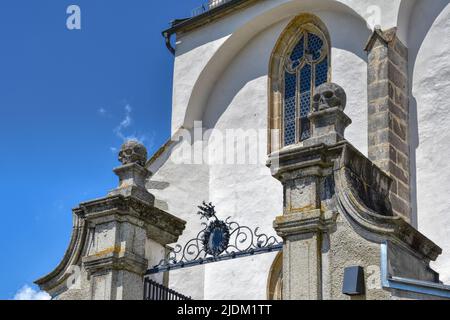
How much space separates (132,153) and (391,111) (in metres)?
4.77

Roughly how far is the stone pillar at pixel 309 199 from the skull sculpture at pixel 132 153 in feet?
6.93

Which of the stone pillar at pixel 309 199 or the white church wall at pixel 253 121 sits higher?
the white church wall at pixel 253 121

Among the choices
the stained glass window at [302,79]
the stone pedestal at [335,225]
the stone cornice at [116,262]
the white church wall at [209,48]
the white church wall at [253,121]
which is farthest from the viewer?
the white church wall at [209,48]

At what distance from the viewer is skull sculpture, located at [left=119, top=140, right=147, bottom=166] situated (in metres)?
10.8

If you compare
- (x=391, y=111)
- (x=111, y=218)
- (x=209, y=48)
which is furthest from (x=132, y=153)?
(x=209, y=48)

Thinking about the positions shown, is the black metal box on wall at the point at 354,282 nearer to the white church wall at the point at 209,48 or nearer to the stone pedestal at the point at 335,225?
the stone pedestal at the point at 335,225

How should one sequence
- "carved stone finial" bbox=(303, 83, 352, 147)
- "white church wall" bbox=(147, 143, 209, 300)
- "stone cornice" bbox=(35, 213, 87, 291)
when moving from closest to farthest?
"carved stone finial" bbox=(303, 83, 352, 147), "stone cornice" bbox=(35, 213, 87, 291), "white church wall" bbox=(147, 143, 209, 300)

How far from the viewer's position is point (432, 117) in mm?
13812

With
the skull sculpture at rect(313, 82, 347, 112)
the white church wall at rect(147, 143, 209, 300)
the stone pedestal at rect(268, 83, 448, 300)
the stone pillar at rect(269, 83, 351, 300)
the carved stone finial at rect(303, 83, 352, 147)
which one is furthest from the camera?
the white church wall at rect(147, 143, 209, 300)

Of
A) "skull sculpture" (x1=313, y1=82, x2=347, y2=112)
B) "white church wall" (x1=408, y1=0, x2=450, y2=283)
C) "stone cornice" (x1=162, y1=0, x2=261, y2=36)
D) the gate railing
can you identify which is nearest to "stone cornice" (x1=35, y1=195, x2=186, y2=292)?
the gate railing

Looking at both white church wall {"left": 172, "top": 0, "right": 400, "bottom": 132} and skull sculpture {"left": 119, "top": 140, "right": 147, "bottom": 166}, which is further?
white church wall {"left": 172, "top": 0, "right": 400, "bottom": 132}

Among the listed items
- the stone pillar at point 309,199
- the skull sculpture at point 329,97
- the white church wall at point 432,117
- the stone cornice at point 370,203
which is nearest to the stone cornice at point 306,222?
the stone pillar at point 309,199

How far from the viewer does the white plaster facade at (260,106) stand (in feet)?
45.0

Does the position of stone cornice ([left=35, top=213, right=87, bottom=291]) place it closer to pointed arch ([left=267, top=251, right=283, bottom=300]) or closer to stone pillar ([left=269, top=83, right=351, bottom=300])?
stone pillar ([left=269, top=83, right=351, bottom=300])
